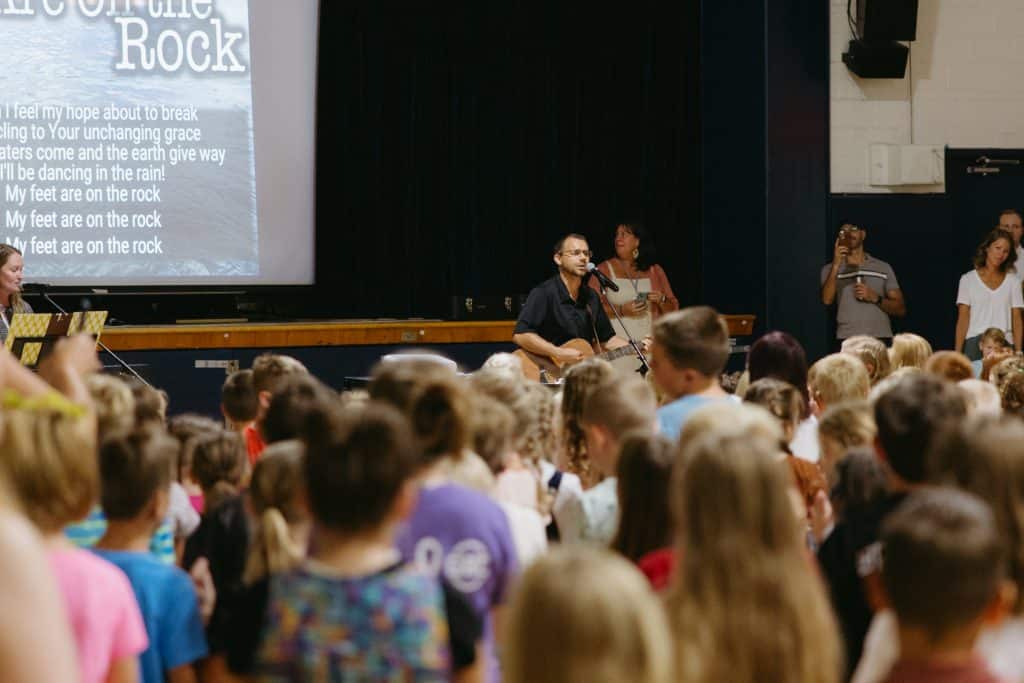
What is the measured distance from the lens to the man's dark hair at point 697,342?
3.73 m

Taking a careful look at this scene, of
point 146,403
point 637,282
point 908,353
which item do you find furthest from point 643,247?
point 146,403

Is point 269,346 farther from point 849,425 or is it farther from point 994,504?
point 994,504

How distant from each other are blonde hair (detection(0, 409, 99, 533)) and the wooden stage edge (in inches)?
234

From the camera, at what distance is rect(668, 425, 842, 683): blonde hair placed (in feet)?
6.39

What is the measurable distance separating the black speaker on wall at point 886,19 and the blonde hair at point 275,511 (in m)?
7.74

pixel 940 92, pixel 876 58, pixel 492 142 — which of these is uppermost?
pixel 876 58

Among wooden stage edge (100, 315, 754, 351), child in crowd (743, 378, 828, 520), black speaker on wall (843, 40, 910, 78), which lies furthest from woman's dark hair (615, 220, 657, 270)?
child in crowd (743, 378, 828, 520)

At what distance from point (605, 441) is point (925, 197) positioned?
24.5ft

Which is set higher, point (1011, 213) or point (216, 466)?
point (1011, 213)

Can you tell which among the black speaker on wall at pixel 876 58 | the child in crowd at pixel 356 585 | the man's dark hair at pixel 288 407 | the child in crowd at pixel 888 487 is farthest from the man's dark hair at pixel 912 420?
the black speaker on wall at pixel 876 58

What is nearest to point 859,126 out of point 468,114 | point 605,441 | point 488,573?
point 468,114

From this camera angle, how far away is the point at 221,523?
2.81 m

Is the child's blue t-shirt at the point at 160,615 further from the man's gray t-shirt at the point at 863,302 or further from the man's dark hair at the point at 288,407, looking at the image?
the man's gray t-shirt at the point at 863,302

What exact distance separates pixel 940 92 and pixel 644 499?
8.27m
